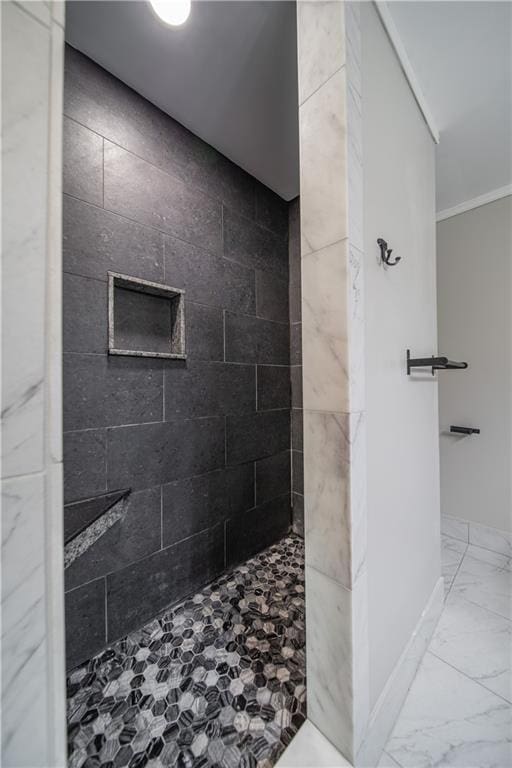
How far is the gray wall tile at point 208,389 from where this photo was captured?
4.68 ft

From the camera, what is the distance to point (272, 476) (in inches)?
76.2

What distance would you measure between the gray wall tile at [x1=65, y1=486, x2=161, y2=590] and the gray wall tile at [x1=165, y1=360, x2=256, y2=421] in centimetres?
40

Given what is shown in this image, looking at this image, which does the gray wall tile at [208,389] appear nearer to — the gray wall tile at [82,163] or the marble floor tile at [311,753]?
the gray wall tile at [82,163]

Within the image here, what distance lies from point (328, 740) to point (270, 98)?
236 centimetres

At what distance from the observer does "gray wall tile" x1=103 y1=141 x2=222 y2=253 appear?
1.24 meters

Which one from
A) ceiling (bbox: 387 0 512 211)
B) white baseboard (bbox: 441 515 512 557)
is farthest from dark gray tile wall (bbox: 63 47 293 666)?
white baseboard (bbox: 441 515 512 557)

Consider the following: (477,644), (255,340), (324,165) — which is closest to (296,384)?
(255,340)

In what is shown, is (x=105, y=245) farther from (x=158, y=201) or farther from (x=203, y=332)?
(x=203, y=332)

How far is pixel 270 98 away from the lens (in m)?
1.34

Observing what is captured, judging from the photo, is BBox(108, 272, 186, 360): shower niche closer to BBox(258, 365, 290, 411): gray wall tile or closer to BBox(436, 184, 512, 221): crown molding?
BBox(258, 365, 290, 411): gray wall tile

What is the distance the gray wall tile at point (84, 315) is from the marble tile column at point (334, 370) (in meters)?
0.84

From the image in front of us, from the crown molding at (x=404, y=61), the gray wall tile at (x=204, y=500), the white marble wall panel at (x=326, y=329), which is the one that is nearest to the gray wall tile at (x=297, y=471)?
the gray wall tile at (x=204, y=500)

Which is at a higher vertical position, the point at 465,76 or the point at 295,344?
the point at 465,76

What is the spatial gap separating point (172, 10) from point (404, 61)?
2.82 feet
